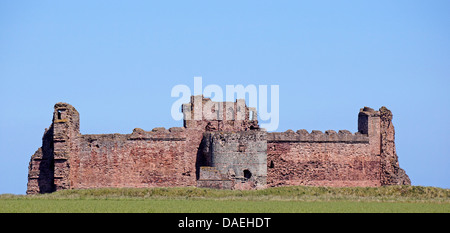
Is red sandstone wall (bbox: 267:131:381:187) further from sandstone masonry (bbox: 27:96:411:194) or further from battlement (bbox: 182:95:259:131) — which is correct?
battlement (bbox: 182:95:259:131)

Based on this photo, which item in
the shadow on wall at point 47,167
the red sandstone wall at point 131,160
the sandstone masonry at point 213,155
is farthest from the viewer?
the shadow on wall at point 47,167

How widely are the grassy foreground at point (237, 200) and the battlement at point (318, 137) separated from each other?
3.60m

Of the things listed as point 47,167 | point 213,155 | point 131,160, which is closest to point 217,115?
point 213,155

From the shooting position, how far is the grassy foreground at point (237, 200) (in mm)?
36719

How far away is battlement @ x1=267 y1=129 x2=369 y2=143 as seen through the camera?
170ft

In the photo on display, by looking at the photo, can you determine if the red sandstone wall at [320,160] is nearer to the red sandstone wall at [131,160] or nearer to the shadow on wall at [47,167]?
the red sandstone wall at [131,160]

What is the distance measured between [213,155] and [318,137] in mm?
6361

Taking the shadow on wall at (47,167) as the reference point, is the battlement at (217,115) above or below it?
above

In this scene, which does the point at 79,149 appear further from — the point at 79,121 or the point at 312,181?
the point at 312,181

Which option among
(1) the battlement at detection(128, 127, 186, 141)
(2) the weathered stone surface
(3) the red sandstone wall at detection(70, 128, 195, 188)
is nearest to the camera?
(3) the red sandstone wall at detection(70, 128, 195, 188)

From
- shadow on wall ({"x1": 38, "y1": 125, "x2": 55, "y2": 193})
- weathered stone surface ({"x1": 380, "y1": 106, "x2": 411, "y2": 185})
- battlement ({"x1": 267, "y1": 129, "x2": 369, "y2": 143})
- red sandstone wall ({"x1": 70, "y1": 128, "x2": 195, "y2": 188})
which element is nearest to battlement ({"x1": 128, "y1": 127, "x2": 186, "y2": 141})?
red sandstone wall ({"x1": 70, "y1": 128, "x2": 195, "y2": 188})

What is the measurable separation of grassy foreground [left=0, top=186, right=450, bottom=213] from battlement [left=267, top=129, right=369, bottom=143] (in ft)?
11.8

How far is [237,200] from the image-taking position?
4312 cm

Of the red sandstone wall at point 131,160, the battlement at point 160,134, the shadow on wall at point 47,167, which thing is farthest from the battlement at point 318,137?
the shadow on wall at point 47,167
